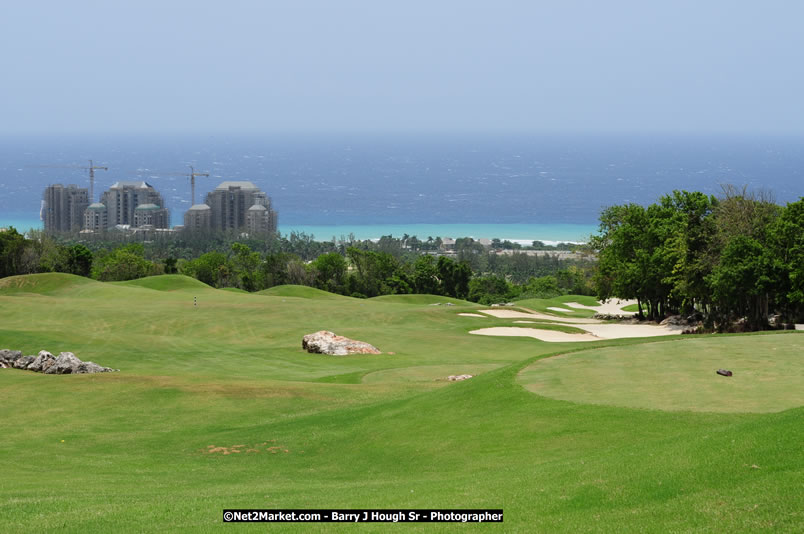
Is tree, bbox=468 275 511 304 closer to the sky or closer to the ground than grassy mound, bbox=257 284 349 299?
closer to the ground

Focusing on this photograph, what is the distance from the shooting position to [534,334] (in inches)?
1955

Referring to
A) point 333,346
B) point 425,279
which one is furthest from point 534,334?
point 425,279

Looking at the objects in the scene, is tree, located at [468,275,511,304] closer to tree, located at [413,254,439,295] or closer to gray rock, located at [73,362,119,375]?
tree, located at [413,254,439,295]

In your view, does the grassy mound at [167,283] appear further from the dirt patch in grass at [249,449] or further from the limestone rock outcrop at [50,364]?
Result: the dirt patch in grass at [249,449]

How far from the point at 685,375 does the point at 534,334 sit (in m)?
28.2

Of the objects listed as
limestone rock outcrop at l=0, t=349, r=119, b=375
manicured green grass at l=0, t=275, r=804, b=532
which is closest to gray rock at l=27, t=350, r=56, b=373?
limestone rock outcrop at l=0, t=349, r=119, b=375

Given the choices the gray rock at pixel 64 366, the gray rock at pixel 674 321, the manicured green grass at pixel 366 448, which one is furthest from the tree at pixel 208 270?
the gray rock at pixel 64 366

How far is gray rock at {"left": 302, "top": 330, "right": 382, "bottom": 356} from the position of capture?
4106cm

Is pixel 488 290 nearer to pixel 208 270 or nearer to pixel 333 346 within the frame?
pixel 208 270

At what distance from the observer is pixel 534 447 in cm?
1744

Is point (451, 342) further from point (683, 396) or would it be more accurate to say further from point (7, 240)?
point (7, 240)

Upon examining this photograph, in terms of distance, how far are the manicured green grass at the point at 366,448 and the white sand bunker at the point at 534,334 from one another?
9.44 meters

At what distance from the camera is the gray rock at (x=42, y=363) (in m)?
31.1

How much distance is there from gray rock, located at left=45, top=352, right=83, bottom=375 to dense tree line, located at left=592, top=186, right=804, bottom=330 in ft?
113
